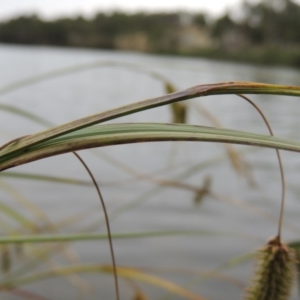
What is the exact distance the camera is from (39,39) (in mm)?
41500

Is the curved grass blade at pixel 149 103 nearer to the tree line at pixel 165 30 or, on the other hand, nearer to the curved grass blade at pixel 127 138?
the curved grass blade at pixel 127 138

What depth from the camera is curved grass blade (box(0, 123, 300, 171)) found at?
1.05 ft

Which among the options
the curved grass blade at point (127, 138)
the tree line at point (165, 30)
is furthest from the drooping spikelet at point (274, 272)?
the tree line at point (165, 30)

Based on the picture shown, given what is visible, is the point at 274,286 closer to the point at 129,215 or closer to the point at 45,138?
the point at 45,138

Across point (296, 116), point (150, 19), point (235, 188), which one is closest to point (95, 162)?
point (235, 188)

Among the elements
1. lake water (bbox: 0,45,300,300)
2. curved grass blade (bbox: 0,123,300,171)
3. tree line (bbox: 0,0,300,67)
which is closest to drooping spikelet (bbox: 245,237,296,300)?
curved grass blade (bbox: 0,123,300,171)

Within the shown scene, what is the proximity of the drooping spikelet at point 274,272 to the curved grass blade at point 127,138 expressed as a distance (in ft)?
0.42

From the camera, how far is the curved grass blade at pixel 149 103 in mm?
320

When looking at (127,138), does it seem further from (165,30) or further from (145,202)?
(165,30)

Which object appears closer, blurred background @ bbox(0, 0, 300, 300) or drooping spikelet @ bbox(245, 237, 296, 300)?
drooping spikelet @ bbox(245, 237, 296, 300)

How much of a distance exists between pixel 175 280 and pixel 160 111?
6.03 meters

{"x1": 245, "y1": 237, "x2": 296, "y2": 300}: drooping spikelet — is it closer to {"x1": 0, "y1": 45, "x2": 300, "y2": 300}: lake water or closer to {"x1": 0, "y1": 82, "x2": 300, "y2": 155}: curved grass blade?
{"x1": 0, "y1": 82, "x2": 300, "y2": 155}: curved grass blade

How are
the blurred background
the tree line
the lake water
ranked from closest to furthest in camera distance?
the blurred background
the lake water
the tree line

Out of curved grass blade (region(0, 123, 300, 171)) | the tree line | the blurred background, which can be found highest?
the tree line
